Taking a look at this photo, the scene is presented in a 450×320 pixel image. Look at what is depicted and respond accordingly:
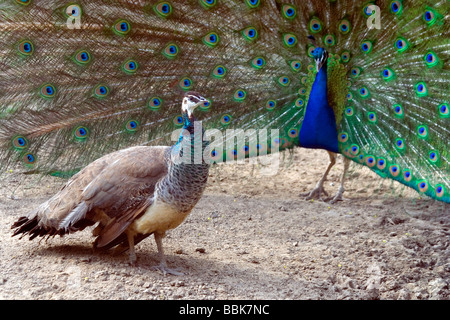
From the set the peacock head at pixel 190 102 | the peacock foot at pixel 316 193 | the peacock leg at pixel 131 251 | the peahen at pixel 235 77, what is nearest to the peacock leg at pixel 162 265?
the peacock leg at pixel 131 251

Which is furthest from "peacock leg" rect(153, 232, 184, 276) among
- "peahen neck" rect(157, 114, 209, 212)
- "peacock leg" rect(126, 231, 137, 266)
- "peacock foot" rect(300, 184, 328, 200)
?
"peacock foot" rect(300, 184, 328, 200)

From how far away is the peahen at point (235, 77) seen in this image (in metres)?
4.27

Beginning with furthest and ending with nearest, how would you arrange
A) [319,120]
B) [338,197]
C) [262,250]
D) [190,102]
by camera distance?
[338,197] < [319,120] < [262,250] < [190,102]

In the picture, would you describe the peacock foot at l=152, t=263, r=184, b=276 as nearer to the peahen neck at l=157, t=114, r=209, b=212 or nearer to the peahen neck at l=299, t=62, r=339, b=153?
the peahen neck at l=157, t=114, r=209, b=212

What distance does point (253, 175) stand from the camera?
231 inches

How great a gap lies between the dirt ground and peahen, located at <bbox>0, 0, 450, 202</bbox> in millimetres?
521

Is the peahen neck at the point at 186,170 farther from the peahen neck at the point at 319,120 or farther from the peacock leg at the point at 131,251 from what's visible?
the peahen neck at the point at 319,120

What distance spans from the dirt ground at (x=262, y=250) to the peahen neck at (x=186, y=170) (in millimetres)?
548

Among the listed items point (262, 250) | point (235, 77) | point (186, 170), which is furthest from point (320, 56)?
point (186, 170)

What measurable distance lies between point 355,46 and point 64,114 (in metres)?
2.72

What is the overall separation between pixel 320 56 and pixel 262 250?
1.77 metres

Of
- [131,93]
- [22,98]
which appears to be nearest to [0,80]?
[22,98]

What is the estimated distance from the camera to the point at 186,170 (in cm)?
307

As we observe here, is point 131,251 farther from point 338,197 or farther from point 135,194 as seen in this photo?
point 338,197
